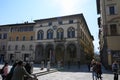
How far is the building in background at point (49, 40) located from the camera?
125 ft

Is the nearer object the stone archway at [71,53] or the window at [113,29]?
the window at [113,29]

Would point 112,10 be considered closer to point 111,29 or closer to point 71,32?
point 111,29

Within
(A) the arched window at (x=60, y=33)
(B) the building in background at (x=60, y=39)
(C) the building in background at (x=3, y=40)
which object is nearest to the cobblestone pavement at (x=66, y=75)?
(B) the building in background at (x=60, y=39)

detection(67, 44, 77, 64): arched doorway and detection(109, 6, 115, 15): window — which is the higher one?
detection(109, 6, 115, 15): window

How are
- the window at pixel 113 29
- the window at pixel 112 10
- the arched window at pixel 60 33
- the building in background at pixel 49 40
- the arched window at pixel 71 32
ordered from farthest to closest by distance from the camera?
the arched window at pixel 60 33, the arched window at pixel 71 32, the building in background at pixel 49 40, the window at pixel 112 10, the window at pixel 113 29

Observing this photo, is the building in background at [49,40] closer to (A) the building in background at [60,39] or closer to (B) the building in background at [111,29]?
(A) the building in background at [60,39]

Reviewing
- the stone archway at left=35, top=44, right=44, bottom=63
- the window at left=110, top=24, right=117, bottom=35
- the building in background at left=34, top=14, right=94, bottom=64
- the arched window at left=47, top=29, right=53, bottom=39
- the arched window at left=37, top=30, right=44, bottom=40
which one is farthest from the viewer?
the arched window at left=37, top=30, right=44, bottom=40

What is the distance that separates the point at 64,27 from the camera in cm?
3975

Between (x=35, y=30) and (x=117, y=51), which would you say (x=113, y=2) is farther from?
(x=35, y=30)

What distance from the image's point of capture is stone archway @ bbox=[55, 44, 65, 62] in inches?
1545

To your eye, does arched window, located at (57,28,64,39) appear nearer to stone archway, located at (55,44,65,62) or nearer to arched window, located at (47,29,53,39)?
arched window, located at (47,29,53,39)

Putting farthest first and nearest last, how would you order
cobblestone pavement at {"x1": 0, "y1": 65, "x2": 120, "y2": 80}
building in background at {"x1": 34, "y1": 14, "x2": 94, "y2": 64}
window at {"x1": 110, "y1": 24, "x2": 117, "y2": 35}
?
1. building in background at {"x1": 34, "y1": 14, "x2": 94, "y2": 64}
2. window at {"x1": 110, "y1": 24, "x2": 117, "y2": 35}
3. cobblestone pavement at {"x1": 0, "y1": 65, "x2": 120, "y2": 80}

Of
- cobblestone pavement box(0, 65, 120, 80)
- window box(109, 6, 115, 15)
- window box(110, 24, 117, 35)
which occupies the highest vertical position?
window box(109, 6, 115, 15)

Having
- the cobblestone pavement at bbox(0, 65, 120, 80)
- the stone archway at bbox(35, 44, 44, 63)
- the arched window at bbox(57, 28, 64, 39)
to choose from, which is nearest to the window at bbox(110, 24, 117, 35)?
the cobblestone pavement at bbox(0, 65, 120, 80)
